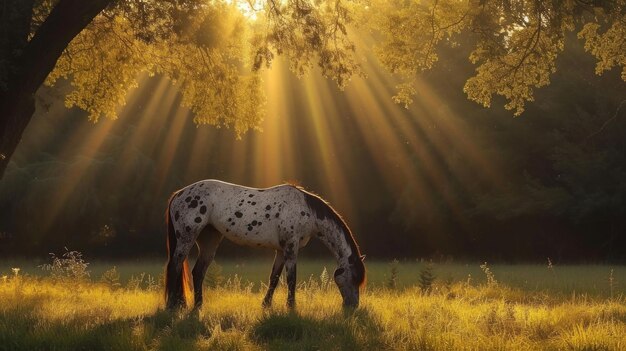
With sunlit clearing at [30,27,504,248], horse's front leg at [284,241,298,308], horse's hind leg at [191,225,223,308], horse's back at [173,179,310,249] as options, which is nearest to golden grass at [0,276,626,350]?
horse's front leg at [284,241,298,308]

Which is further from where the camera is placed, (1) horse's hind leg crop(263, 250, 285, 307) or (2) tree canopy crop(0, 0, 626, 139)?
(2) tree canopy crop(0, 0, 626, 139)

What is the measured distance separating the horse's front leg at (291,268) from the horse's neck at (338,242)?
554mm

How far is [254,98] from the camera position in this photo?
1669 centimetres

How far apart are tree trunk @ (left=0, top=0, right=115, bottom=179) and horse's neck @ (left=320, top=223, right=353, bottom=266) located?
17.5 feet

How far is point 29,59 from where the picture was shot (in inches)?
443

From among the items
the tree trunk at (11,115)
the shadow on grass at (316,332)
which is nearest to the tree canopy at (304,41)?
the tree trunk at (11,115)

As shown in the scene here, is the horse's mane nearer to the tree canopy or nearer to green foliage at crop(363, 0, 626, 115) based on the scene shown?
the tree canopy

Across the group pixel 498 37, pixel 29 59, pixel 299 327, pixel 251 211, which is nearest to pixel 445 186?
pixel 498 37

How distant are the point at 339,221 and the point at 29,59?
5.75 m

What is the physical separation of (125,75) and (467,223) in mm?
23647

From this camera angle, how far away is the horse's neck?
11.5 meters

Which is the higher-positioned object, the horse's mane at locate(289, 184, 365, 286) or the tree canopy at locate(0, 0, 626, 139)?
the tree canopy at locate(0, 0, 626, 139)

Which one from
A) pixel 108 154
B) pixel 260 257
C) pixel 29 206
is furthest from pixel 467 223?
pixel 29 206

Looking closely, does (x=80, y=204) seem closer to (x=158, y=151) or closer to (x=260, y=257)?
(x=158, y=151)
